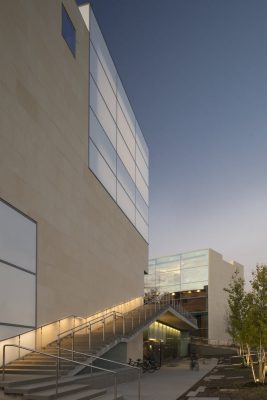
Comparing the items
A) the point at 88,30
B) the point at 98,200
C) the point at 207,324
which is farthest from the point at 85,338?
the point at 207,324

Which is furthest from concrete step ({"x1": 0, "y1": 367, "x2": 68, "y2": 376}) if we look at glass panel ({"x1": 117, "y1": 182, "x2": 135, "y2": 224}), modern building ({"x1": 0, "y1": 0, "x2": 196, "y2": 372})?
glass panel ({"x1": 117, "y1": 182, "x2": 135, "y2": 224})

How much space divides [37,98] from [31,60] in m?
1.46

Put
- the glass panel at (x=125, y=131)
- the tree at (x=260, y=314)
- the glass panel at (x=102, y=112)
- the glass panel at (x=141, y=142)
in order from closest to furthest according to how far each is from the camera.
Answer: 1. the tree at (x=260, y=314)
2. the glass panel at (x=102, y=112)
3. the glass panel at (x=125, y=131)
4. the glass panel at (x=141, y=142)

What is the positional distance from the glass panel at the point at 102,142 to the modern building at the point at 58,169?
0.06m

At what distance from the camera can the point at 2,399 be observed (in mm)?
12297

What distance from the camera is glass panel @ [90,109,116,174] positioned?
2820 centimetres

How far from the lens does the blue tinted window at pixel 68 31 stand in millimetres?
24172

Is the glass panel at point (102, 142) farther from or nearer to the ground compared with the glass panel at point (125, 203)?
farther from the ground

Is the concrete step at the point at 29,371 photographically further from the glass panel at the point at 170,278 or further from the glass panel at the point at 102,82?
the glass panel at the point at 170,278

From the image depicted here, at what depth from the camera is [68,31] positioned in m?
24.8

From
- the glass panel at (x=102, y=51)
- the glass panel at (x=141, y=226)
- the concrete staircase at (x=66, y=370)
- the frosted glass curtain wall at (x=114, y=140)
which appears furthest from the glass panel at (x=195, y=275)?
the concrete staircase at (x=66, y=370)

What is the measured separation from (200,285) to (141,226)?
30437mm

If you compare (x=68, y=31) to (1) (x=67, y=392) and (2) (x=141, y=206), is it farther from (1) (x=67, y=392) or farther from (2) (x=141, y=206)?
(2) (x=141, y=206)

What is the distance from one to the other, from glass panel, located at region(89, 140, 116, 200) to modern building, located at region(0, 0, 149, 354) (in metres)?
0.06
